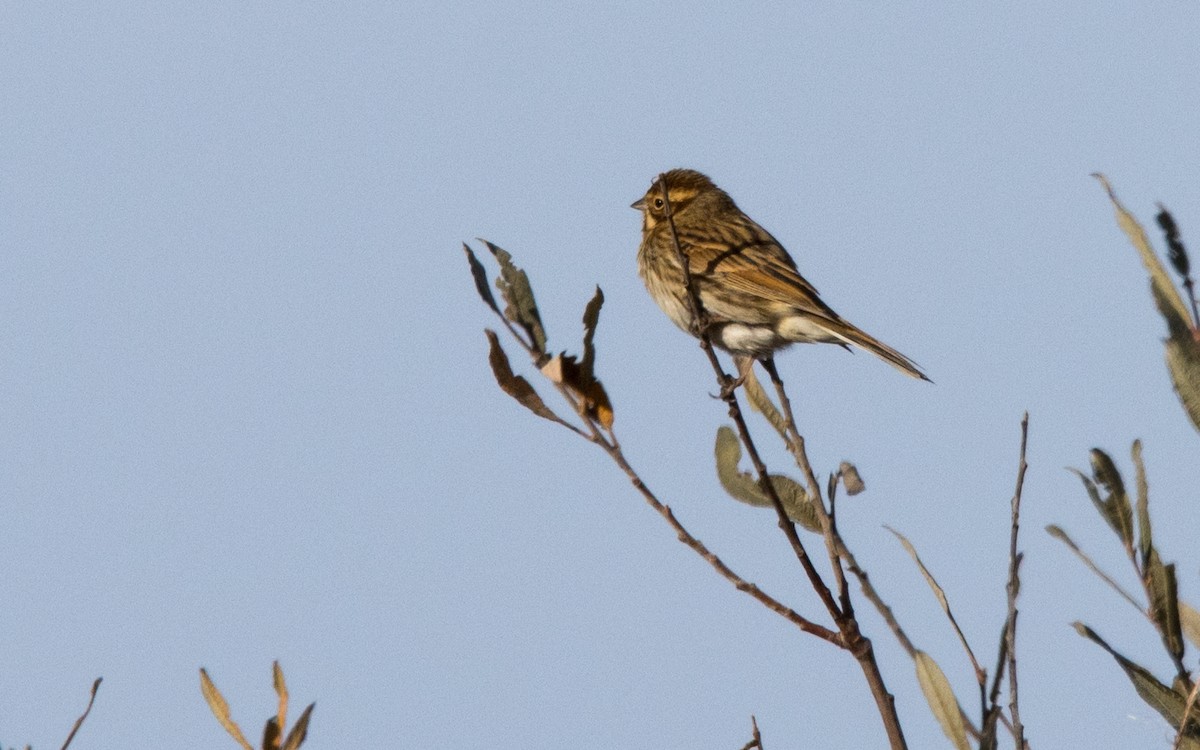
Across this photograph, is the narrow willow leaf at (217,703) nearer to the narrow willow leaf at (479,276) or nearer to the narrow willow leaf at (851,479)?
A: the narrow willow leaf at (479,276)

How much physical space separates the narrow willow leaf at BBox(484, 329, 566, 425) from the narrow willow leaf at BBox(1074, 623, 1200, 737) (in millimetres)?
1084

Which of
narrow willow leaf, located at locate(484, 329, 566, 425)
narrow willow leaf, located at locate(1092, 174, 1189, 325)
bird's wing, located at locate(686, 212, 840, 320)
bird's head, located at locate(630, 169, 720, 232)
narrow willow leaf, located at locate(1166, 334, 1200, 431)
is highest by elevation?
bird's head, located at locate(630, 169, 720, 232)

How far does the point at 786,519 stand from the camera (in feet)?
9.79

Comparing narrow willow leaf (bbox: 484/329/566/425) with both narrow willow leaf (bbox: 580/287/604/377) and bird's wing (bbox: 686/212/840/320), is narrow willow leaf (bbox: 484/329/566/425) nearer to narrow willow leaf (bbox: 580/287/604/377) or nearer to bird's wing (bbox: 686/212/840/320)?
narrow willow leaf (bbox: 580/287/604/377)

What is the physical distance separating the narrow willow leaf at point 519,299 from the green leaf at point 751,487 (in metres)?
0.61

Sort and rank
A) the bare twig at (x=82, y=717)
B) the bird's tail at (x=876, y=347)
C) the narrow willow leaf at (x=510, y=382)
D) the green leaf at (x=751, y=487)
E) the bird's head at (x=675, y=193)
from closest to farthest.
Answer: the bare twig at (x=82, y=717) < the narrow willow leaf at (x=510, y=382) < the green leaf at (x=751, y=487) < the bird's tail at (x=876, y=347) < the bird's head at (x=675, y=193)

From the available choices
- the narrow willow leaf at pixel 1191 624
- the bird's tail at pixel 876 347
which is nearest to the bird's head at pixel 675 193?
the bird's tail at pixel 876 347

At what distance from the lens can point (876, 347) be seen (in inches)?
260

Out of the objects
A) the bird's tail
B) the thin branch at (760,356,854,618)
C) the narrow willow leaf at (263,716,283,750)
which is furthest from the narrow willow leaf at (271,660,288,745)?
the bird's tail

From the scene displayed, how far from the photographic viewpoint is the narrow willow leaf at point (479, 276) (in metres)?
2.83

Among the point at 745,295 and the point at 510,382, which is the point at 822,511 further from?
the point at 745,295

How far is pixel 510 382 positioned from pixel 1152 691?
1294 mm

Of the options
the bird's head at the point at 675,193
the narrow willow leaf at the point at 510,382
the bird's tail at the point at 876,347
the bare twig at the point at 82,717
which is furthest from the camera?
the bird's head at the point at 675,193

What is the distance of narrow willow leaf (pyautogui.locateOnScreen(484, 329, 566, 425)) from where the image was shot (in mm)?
2938
